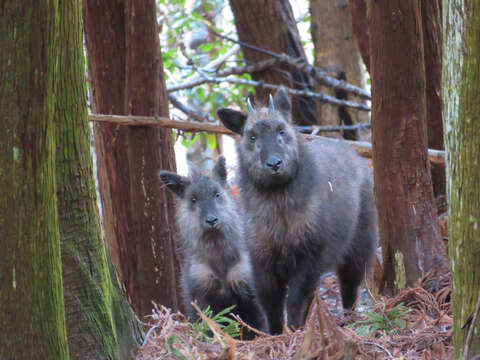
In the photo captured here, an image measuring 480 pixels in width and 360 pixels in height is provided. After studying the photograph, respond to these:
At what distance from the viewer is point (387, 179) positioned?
4.93m

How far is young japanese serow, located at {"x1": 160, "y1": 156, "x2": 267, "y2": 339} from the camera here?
5859 millimetres

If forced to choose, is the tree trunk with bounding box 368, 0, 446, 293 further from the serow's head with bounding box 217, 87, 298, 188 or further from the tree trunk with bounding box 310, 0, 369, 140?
the tree trunk with bounding box 310, 0, 369, 140

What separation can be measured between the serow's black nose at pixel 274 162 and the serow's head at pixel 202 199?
827mm

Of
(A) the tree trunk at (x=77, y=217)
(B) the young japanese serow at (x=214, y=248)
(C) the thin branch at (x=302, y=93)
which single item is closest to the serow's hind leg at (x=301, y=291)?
(B) the young japanese serow at (x=214, y=248)

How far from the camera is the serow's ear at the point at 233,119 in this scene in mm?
5785

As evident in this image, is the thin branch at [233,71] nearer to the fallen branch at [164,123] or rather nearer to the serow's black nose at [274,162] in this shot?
the fallen branch at [164,123]

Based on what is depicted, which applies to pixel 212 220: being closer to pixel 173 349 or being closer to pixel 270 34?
pixel 173 349

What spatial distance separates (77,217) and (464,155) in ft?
5.73

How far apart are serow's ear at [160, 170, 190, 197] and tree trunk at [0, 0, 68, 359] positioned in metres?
3.33

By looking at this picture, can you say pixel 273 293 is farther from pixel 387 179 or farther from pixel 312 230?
pixel 387 179

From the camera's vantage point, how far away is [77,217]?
10.1 feet

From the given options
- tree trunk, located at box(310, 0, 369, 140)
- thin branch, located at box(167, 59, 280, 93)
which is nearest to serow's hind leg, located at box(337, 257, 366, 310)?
tree trunk, located at box(310, 0, 369, 140)

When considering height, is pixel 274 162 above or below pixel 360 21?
below

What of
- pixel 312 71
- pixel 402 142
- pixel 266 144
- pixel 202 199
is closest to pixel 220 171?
pixel 202 199
